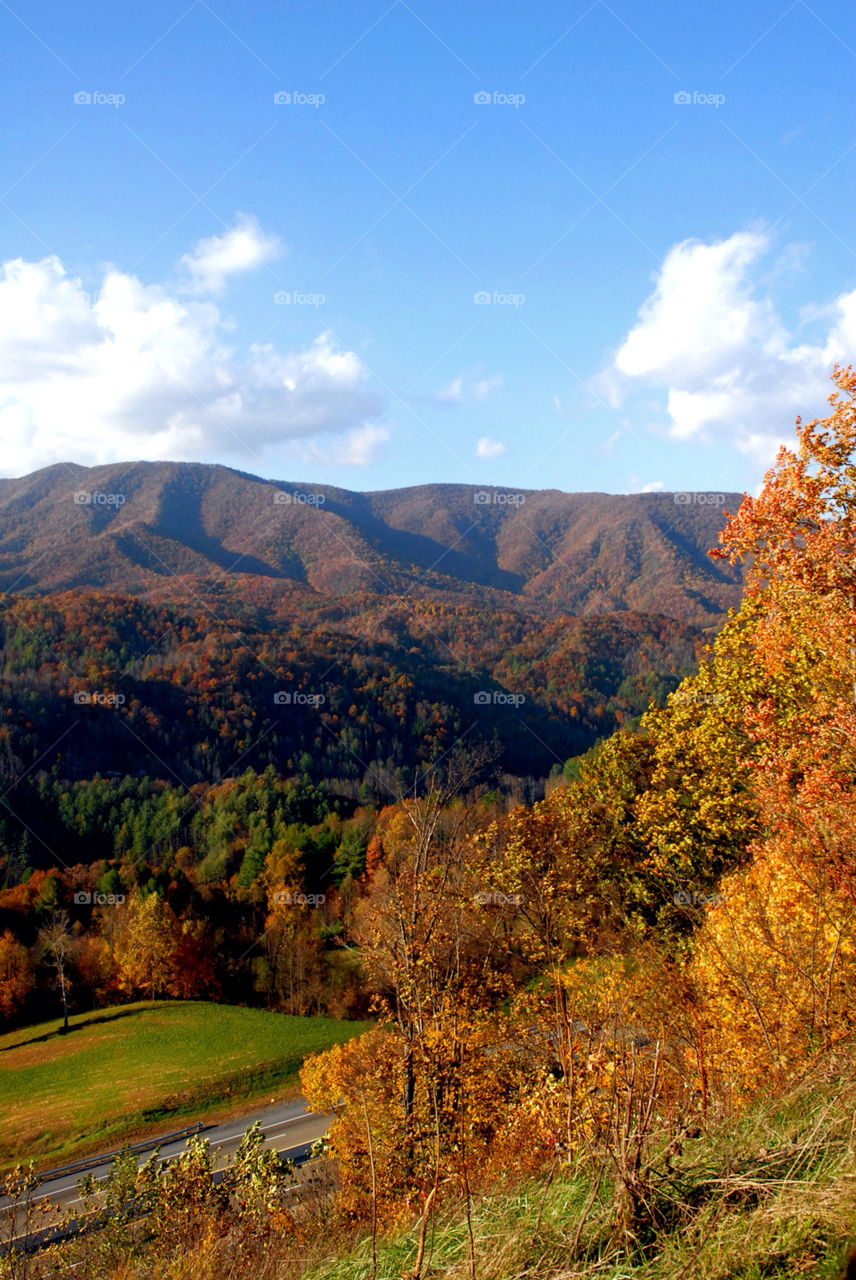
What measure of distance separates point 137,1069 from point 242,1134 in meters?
9.77

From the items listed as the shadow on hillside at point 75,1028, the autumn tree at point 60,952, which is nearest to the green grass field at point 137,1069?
the shadow on hillside at point 75,1028

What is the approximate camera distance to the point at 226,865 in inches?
2525

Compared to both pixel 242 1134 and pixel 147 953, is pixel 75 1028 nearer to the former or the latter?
pixel 147 953

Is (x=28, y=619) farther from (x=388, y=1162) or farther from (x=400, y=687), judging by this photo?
(x=388, y=1162)

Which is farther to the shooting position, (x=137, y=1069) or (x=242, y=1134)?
(x=137, y=1069)

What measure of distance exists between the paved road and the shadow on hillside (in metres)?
17.6

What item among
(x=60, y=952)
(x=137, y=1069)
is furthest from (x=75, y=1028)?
(x=137, y=1069)

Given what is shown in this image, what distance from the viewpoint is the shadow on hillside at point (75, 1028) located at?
40.2m

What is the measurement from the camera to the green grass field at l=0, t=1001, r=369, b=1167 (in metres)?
27.4

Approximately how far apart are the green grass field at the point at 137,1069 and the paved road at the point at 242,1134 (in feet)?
4.94

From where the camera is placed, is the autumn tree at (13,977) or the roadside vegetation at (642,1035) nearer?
the roadside vegetation at (642,1035)

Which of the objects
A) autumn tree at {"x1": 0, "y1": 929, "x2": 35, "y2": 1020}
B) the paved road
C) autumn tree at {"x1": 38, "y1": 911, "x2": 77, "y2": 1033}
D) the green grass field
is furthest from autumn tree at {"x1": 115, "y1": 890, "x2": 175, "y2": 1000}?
the paved road

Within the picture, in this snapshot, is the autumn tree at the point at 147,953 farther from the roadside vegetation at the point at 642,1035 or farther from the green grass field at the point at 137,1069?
the roadside vegetation at the point at 642,1035

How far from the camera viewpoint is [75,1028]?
41531 millimetres
